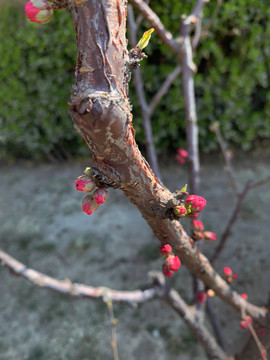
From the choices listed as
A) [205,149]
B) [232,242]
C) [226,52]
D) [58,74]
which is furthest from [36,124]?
[232,242]

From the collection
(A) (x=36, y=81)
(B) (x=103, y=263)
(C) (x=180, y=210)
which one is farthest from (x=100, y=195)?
(A) (x=36, y=81)

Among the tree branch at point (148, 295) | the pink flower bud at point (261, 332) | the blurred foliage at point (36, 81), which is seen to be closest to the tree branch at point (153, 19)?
the tree branch at point (148, 295)

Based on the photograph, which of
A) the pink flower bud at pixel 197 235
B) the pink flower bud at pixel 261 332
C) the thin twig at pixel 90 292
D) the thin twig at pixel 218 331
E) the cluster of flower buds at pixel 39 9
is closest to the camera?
the cluster of flower buds at pixel 39 9

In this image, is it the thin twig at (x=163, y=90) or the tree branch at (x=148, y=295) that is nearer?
the tree branch at (x=148, y=295)

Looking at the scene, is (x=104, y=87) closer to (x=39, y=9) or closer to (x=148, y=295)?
(x=39, y=9)

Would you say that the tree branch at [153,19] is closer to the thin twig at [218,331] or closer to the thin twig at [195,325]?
the thin twig at [195,325]

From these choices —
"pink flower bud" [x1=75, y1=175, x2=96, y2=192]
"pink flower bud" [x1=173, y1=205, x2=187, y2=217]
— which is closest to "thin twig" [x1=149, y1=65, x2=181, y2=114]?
"pink flower bud" [x1=173, y1=205, x2=187, y2=217]

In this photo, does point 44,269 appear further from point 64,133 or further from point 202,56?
point 202,56
